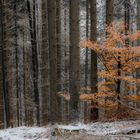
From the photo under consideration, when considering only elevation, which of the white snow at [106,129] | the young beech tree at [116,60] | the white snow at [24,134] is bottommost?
the white snow at [24,134]

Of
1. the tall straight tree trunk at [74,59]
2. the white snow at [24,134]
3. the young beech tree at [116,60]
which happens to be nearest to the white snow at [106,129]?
the white snow at [24,134]

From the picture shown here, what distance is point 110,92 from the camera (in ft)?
38.9

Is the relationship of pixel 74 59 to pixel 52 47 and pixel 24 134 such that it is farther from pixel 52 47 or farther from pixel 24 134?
pixel 24 134

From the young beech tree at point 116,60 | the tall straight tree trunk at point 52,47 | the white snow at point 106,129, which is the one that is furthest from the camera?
the tall straight tree trunk at point 52,47

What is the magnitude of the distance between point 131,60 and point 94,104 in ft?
7.25

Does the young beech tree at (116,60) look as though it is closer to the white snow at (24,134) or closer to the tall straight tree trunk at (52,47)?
the tall straight tree trunk at (52,47)

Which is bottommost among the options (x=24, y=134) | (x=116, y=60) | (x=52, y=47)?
(x=24, y=134)

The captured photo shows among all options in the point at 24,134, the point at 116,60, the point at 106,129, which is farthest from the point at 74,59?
the point at 24,134

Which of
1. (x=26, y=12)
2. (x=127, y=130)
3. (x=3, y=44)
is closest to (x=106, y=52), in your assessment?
(x=127, y=130)

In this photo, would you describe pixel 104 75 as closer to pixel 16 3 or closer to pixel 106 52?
pixel 106 52

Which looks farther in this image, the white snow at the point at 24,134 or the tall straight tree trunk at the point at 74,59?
the tall straight tree trunk at the point at 74,59

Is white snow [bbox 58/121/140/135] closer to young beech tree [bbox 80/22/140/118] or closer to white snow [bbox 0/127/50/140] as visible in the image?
white snow [bbox 0/127/50/140]

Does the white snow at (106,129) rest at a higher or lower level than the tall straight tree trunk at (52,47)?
lower

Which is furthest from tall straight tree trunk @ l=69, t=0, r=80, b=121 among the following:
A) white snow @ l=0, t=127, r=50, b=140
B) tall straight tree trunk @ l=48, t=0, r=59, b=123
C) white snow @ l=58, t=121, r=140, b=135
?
white snow @ l=0, t=127, r=50, b=140
